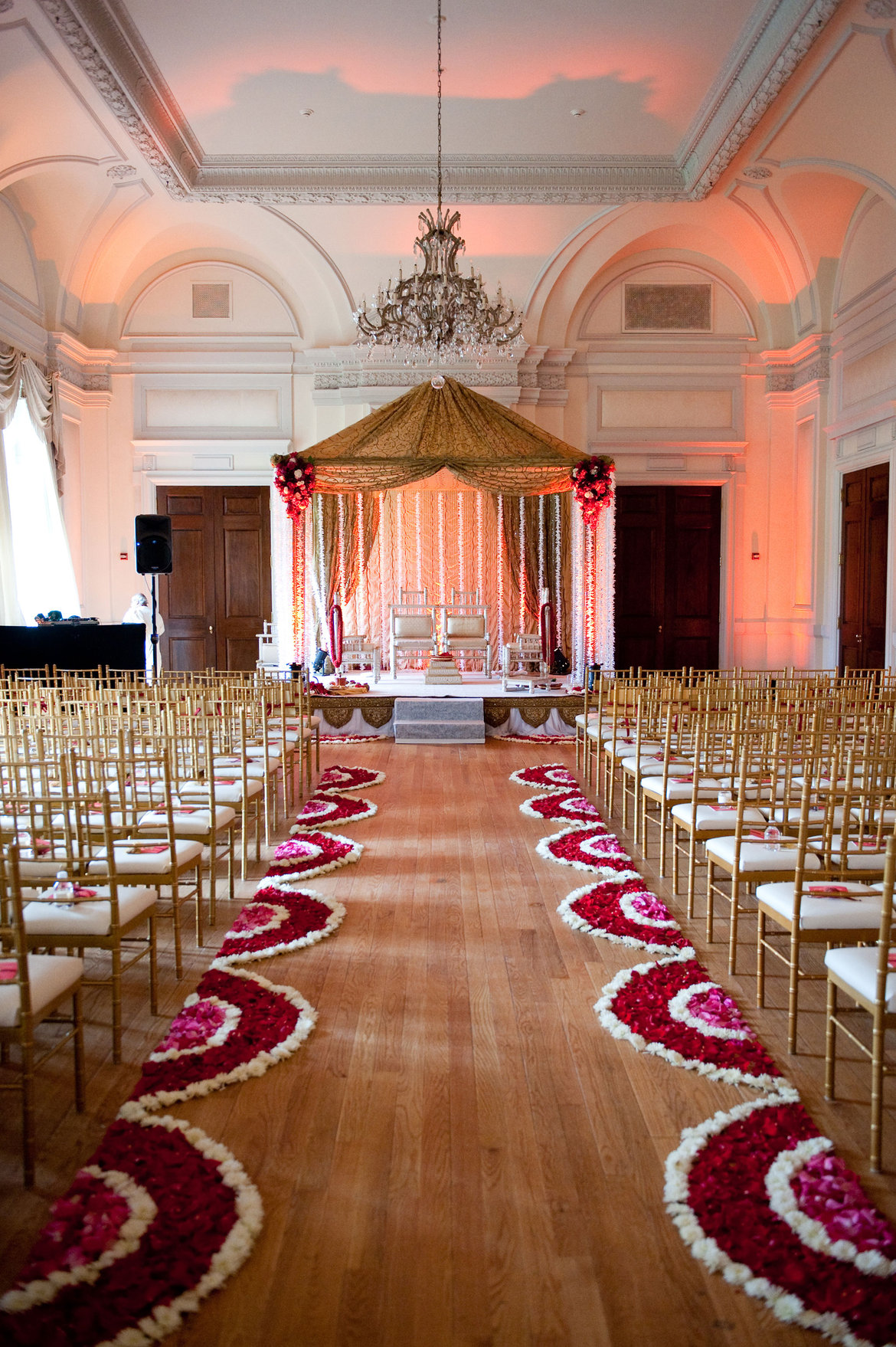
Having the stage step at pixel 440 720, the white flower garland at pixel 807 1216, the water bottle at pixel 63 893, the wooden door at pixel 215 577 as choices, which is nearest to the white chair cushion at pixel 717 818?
the white flower garland at pixel 807 1216

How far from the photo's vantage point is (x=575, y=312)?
11984mm

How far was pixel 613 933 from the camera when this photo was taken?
4113 millimetres

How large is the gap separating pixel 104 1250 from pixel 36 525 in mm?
10095

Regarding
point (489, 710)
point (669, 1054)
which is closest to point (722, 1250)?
point (669, 1054)

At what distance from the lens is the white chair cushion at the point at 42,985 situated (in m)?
2.39

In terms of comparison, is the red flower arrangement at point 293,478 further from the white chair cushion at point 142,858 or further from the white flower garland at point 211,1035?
the white flower garland at point 211,1035

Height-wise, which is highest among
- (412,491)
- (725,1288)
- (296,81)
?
(296,81)

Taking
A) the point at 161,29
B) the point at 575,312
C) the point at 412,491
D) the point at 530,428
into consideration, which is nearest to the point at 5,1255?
the point at 161,29

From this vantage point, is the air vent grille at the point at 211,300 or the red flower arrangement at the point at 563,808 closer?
the red flower arrangement at the point at 563,808

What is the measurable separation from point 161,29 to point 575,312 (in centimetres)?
601

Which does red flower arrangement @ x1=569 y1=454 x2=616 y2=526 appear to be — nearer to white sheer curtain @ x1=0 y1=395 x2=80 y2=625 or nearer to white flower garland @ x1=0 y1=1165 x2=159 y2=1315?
white sheer curtain @ x1=0 y1=395 x2=80 y2=625

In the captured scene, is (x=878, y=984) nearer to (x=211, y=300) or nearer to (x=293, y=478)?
(x=293, y=478)

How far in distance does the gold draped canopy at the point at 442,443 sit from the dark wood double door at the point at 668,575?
104 inches

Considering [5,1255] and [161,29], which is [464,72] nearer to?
[161,29]
